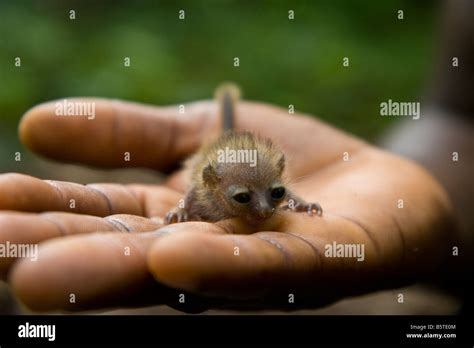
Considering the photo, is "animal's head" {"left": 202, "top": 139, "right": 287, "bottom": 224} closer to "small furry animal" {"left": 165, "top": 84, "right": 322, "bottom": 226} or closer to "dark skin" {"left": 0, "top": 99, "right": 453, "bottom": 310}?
"small furry animal" {"left": 165, "top": 84, "right": 322, "bottom": 226}

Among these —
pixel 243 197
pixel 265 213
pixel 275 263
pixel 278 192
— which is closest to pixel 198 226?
pixel 275 263

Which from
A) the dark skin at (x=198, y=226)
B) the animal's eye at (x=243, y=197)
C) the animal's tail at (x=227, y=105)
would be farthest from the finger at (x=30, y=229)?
the animal's tail at (x=227, y=105)

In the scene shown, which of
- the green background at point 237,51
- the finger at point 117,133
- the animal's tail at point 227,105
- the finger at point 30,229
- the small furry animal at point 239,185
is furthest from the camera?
the green background at point 237,51

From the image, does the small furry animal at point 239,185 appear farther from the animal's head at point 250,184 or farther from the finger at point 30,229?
the finger at point 30,229

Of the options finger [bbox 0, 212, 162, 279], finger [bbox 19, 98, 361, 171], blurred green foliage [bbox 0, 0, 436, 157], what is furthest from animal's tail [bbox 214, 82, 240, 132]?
finger [bbox 0, 212, 162, 279]

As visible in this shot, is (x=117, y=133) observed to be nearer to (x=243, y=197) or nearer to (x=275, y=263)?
(x=243, y=197)
